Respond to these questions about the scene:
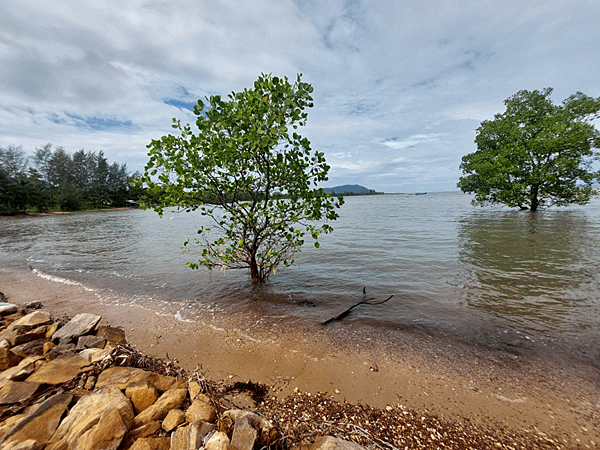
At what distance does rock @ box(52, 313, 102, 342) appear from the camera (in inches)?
160

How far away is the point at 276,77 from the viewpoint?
5438 millimetres

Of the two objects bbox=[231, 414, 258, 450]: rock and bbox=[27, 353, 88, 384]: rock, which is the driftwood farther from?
bbox=[27, 353, 88, 384]: rock

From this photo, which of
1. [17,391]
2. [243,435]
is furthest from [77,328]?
[243,435]

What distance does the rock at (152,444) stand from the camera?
83.4 inches

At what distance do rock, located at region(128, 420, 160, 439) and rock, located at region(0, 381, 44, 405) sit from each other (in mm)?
1459

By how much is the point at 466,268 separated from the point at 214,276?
969 cm

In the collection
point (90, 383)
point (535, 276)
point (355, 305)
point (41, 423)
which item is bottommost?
point (355, 305)

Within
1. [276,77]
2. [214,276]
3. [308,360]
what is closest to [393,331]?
[308,360]

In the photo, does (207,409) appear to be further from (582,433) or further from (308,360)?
(582,433)

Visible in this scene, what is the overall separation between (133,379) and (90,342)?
5.20 feet

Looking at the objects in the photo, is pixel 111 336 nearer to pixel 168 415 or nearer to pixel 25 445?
pixel 25 445

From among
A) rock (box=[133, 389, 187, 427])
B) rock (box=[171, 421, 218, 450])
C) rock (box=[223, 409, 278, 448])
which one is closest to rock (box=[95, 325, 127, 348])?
rock (box=[133, 389, 187, 427])

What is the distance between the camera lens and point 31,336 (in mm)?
4039

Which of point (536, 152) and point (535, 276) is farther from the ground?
point (536, 152)
